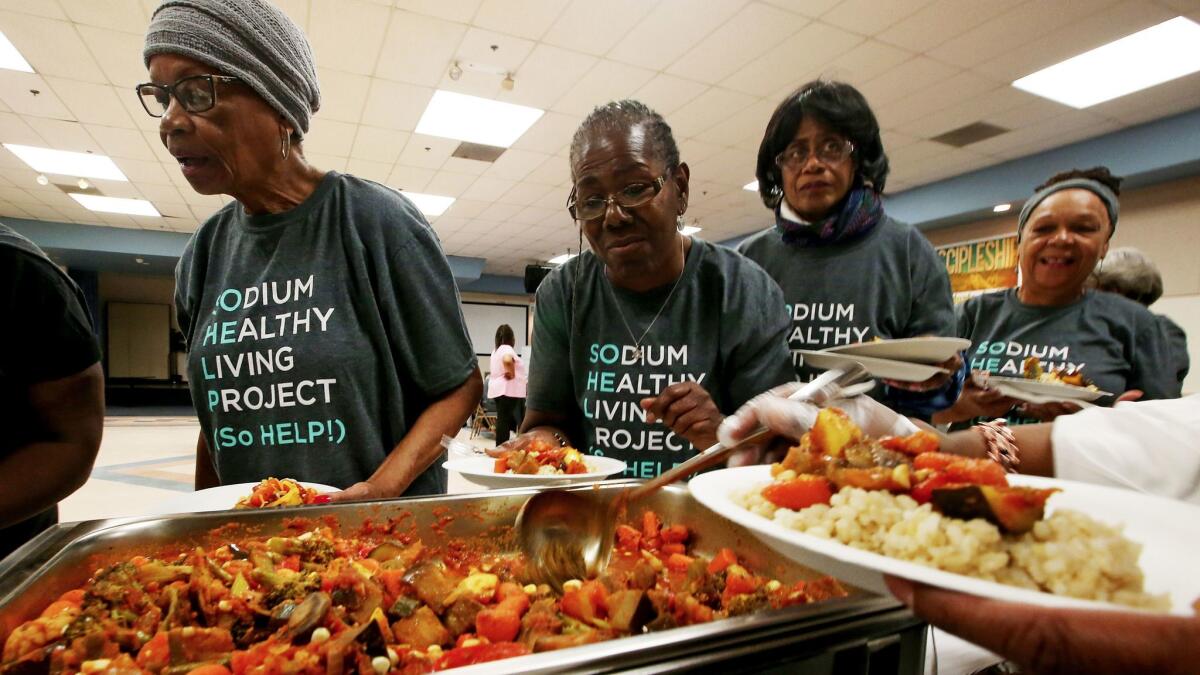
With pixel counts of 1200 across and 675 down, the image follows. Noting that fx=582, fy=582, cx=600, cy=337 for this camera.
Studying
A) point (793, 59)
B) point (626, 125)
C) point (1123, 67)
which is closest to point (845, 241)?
point (626, 125)

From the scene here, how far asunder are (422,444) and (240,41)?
0.93m

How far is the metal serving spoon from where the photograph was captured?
3.37 feet

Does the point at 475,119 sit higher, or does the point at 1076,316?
the point at 475,119

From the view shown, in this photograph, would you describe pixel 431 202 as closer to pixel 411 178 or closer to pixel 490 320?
pixel 411 178

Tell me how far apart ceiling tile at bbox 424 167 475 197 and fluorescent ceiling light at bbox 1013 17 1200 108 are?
637 cm

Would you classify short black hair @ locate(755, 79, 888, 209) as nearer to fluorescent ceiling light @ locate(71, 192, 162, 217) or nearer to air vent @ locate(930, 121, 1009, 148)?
air vent @ locate(930, 121, 1009, 148)

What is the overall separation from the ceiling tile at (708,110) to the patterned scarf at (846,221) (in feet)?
12.8

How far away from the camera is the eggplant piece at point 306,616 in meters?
0.75

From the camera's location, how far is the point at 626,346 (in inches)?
62.5

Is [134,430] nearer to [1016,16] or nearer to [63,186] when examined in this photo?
[63,186]

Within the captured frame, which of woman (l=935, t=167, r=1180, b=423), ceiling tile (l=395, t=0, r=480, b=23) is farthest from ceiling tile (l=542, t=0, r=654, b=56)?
woman (l=935, t=167, r=1180, b=423)

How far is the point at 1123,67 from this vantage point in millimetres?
4980

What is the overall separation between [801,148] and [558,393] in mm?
1063

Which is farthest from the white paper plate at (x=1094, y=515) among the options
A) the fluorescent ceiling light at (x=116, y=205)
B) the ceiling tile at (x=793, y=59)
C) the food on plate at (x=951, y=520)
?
the fluorescent ceiling light at (x=116, y=205)
